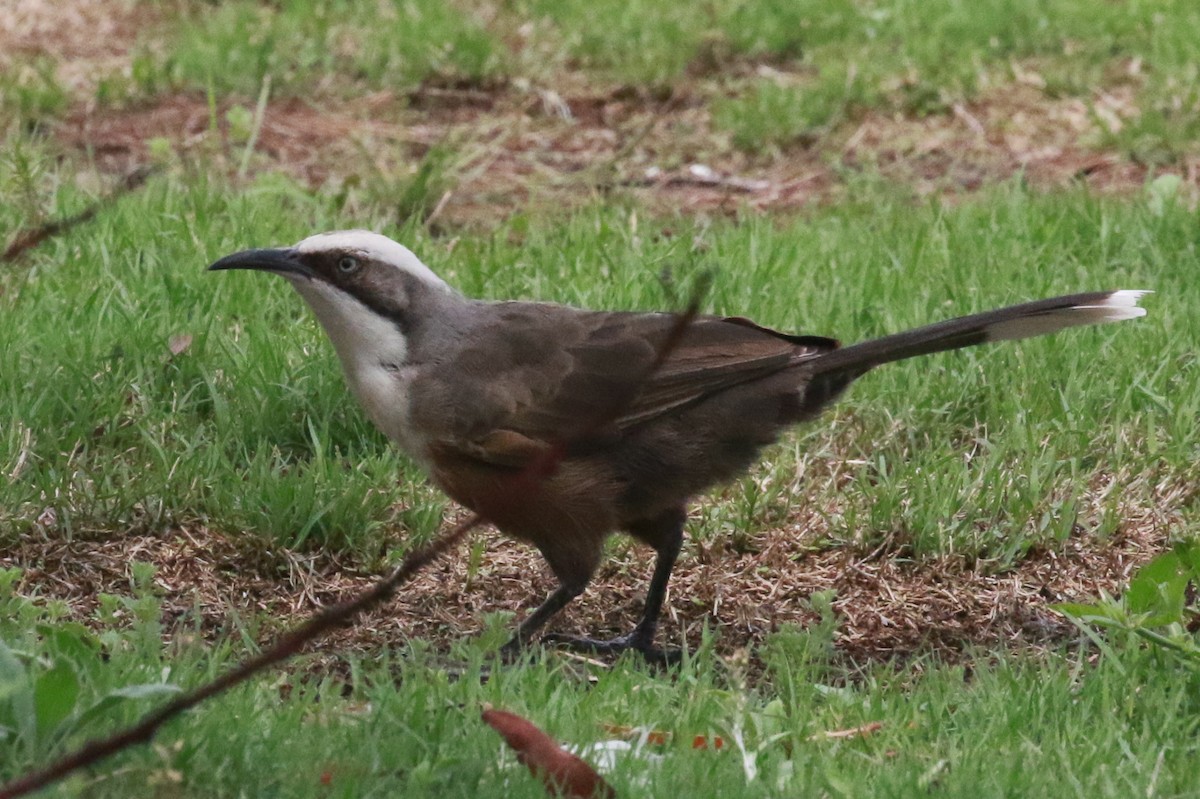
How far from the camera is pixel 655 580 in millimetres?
4836

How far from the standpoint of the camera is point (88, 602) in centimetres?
471

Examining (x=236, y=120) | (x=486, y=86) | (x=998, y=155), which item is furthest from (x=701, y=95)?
(x=236, y=120)

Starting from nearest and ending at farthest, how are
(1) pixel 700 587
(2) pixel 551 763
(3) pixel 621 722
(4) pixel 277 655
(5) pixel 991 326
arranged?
1. (4) pixel 277 655
2. (2) pixel 551 763
3. (3) pixel 621 722
4. (5) pixel 991 326
5. (1) pixel 700 587

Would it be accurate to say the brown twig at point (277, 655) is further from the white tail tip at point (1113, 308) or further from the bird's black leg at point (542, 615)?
the white tail tip at point (1113, 308)

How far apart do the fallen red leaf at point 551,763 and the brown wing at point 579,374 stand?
4.22 ft

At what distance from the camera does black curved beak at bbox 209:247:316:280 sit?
4621 mm

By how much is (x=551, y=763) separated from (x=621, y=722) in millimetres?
504

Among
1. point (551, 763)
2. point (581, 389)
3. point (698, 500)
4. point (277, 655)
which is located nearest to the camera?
point (277, 655)

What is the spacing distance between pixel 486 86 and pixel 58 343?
4697 millimetres

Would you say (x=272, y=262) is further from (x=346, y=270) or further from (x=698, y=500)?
(x=698, y=500)

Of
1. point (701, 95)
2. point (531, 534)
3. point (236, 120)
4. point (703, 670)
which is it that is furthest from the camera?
point (701, 95)

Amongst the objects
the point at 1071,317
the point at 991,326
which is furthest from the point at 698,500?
the point at 1071,317

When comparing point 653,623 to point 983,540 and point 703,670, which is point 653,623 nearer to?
point 703,670

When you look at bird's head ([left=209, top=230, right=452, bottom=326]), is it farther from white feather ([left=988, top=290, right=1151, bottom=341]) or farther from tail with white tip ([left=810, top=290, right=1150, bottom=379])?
white feather ([left=988, top=290, right=1151, bottom=341])
